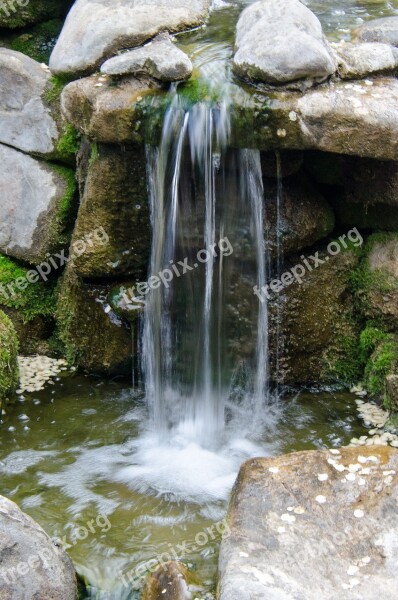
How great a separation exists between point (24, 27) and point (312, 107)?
3.84m

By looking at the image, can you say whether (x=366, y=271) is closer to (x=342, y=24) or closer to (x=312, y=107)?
(x=312, y=107)

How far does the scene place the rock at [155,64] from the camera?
214 inches

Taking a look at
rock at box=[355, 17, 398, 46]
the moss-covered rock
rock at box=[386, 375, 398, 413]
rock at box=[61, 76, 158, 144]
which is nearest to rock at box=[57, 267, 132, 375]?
rock at box=[61, 76, 158, 144]

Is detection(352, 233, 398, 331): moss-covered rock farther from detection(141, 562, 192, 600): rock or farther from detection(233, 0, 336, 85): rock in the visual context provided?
detection(141, 562, 192, 600): rock

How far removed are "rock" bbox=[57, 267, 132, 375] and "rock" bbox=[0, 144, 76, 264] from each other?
0.40 meters

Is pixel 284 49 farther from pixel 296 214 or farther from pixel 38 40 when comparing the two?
pixel 38 40

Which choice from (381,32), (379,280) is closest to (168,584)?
(379,280)

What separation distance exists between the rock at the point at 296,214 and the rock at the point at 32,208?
198 cm

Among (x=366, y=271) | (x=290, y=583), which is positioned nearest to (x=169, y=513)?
(x=290, y=583)

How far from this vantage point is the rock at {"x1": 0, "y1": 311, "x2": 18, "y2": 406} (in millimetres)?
6070

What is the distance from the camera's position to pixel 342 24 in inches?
251

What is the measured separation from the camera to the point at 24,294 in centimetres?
→ 701

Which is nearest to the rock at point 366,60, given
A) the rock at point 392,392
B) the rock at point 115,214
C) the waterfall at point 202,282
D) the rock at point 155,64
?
the waterfall at point 202,282

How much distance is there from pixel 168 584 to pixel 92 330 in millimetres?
2916
